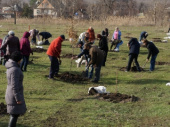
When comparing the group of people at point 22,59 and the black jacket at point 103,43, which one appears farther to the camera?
the black jacket at point 103,43

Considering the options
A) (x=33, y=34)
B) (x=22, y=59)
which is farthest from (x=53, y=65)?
(x=33, y=34)

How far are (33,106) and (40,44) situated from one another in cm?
1631

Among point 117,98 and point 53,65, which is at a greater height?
point 53,65

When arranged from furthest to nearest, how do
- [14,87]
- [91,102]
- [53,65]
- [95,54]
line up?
[53,65]
[95,54]
[91,102]
[14,87]

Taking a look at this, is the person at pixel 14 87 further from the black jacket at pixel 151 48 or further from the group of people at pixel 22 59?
the black jacket at pixel 151 48

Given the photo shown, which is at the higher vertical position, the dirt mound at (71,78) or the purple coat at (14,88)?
the purple coat at (14,88)

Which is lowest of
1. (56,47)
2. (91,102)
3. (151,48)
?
(91,102)

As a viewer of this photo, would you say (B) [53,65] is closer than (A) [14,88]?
No

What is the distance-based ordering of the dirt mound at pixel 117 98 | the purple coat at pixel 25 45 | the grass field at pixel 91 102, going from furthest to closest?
1. the purple coat at pixel 25 45
2. the dirt mound at pixel 117 98
3. the grass field at pixel 91 102

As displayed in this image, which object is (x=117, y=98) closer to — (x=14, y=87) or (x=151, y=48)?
(x=14, y=87)

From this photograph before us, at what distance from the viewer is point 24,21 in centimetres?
5194

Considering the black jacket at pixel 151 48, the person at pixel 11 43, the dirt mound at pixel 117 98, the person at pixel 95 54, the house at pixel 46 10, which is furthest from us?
the house at pixel 46 10

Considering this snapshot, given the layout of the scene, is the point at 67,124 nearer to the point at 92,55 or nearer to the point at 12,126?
the point at 12,126

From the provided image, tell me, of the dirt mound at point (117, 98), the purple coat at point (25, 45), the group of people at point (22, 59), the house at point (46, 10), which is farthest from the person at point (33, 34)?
the house at point (46, 10)
